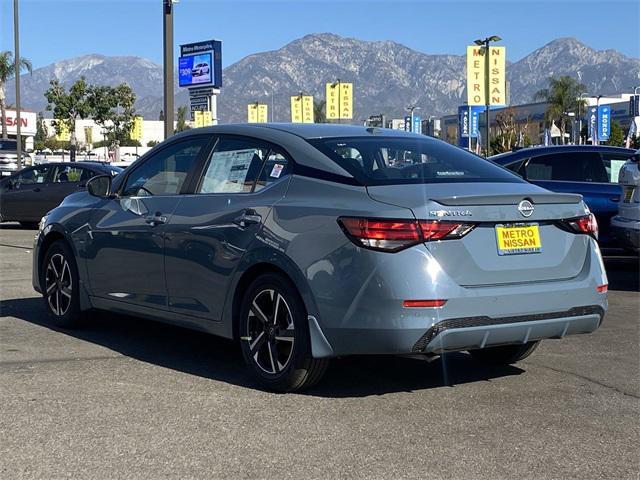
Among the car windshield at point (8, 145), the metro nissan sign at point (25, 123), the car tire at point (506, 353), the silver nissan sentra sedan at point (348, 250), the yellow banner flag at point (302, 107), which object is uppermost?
the metro nissan sign at point (25, 123)

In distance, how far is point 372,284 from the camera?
4.79 metres

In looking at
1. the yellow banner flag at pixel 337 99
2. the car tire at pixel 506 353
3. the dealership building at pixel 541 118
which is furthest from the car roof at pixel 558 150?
the dealership building at pixel 541 118

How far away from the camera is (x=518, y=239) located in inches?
199

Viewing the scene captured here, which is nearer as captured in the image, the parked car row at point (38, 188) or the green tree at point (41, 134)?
the parked car row at point (38, 188)

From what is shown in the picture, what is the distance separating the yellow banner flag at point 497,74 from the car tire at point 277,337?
2507 cm

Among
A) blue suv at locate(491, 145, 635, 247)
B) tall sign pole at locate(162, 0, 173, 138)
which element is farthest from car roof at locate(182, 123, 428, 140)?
tall sign pole at locate(162, 0, 173, 138)

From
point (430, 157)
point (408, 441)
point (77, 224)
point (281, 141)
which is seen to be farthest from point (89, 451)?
point (77, 224)

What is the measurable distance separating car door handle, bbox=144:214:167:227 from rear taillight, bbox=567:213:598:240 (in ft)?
8.67

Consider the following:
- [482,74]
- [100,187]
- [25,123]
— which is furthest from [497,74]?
[25,123]

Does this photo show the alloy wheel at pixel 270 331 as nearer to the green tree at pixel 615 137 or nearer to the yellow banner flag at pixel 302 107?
the yellow banner flag at pixel 302 107

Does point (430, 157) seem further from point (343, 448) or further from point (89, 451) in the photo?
point (89, 451)

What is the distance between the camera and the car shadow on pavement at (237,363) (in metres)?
5.64

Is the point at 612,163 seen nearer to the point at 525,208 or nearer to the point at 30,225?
the point at 525,208

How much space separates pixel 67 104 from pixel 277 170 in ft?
210
